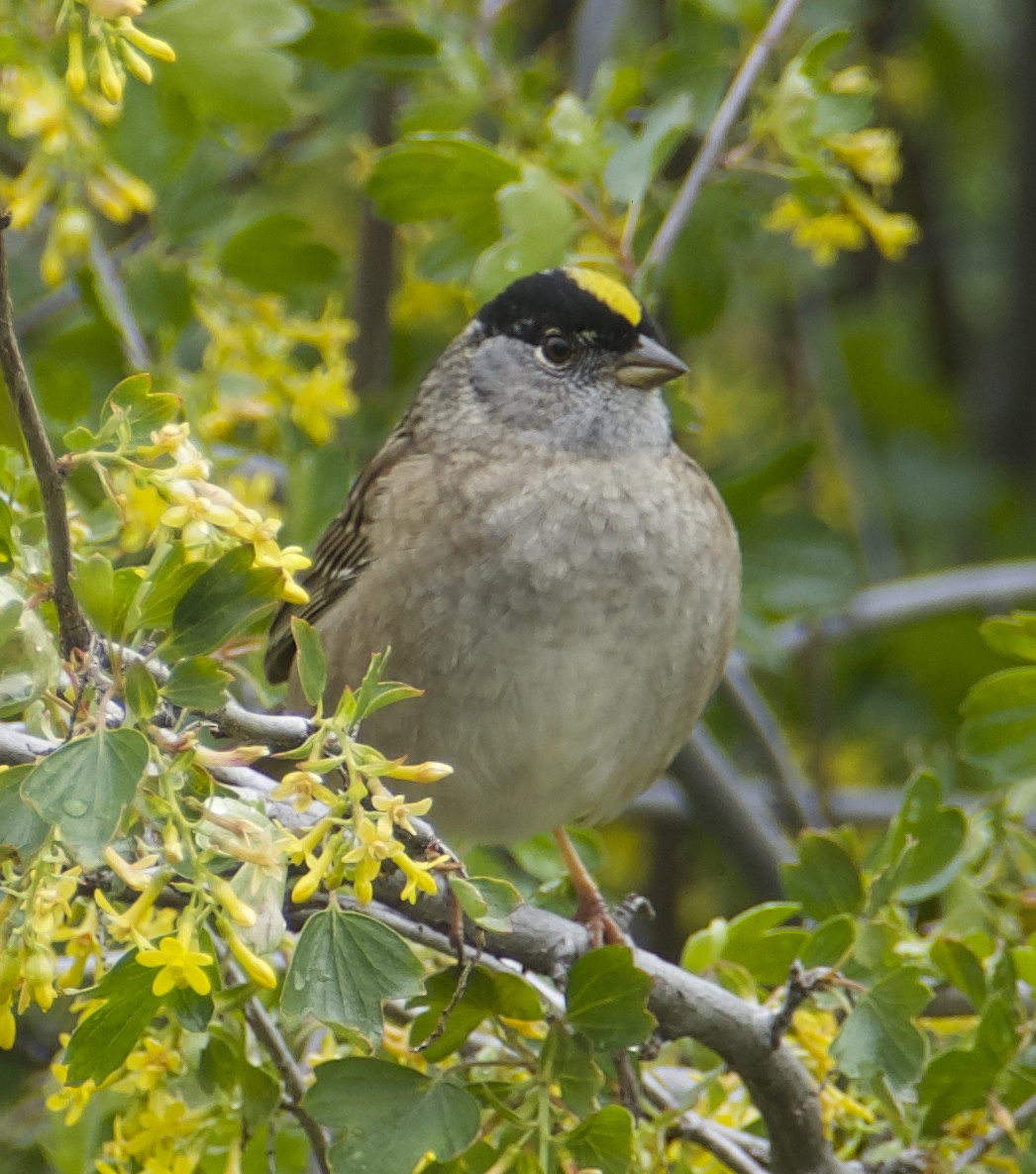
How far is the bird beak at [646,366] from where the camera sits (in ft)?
7.47

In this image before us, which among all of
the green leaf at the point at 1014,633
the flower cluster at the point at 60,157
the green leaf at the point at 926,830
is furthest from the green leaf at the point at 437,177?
the green leaf at the point at 926,830

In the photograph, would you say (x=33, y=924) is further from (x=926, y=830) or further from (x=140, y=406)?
(x=926, y=830)

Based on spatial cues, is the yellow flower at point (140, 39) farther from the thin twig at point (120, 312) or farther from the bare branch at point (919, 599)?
the bare branch at point (919, 599)

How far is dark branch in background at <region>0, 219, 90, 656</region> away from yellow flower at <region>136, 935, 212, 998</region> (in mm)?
223

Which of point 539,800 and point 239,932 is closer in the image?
point 239,932

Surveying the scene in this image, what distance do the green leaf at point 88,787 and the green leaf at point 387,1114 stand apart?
18.4 inches

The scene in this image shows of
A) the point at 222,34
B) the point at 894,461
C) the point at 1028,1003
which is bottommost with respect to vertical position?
the point at 894,461

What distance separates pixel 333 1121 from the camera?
1.52m

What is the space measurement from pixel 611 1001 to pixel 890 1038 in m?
0.26

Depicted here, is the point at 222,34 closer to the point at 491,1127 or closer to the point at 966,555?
the point at 491,1127

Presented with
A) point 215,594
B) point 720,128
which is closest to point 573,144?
point 720,128

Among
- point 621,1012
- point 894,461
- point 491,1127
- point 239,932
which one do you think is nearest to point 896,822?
point 621,1012

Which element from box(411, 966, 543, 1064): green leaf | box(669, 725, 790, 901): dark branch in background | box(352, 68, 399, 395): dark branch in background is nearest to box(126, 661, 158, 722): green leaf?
box(411, 966, 543, 1064): green leaf

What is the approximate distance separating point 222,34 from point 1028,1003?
143 cm
